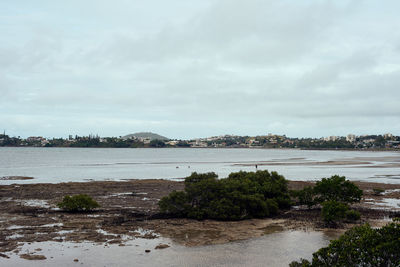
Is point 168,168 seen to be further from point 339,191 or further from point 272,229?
point 272,229

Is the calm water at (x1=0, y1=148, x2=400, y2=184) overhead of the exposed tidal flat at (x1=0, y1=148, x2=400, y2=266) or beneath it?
beneath

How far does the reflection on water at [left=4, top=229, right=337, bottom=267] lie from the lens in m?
14.3

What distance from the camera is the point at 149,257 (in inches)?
592

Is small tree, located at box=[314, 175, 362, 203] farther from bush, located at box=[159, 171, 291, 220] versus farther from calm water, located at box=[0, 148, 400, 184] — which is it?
calm water, located at box=[0, 148, 400, 184]

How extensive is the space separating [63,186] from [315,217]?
102 ft

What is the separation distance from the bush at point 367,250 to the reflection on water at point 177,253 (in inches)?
144

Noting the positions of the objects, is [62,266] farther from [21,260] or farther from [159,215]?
[159,215]

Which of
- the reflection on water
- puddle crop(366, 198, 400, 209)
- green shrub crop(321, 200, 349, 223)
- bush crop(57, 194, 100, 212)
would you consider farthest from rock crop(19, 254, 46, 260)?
puddle crop(366, 198, 400, 209)

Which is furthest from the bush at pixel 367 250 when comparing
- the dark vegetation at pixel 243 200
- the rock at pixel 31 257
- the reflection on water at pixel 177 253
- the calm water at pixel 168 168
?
the calm water at pixel 168 168

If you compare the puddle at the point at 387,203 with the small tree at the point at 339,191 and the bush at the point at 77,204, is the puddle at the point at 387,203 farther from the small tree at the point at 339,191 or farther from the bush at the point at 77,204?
the bush at the point at 77,204

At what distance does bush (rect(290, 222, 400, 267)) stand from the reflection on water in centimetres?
365

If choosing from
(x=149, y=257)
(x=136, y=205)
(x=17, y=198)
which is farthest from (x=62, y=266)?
(x=17, y=198)

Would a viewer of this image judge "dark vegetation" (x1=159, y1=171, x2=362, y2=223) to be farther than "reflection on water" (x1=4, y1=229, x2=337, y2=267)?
Yes

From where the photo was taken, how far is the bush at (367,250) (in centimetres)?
1021
